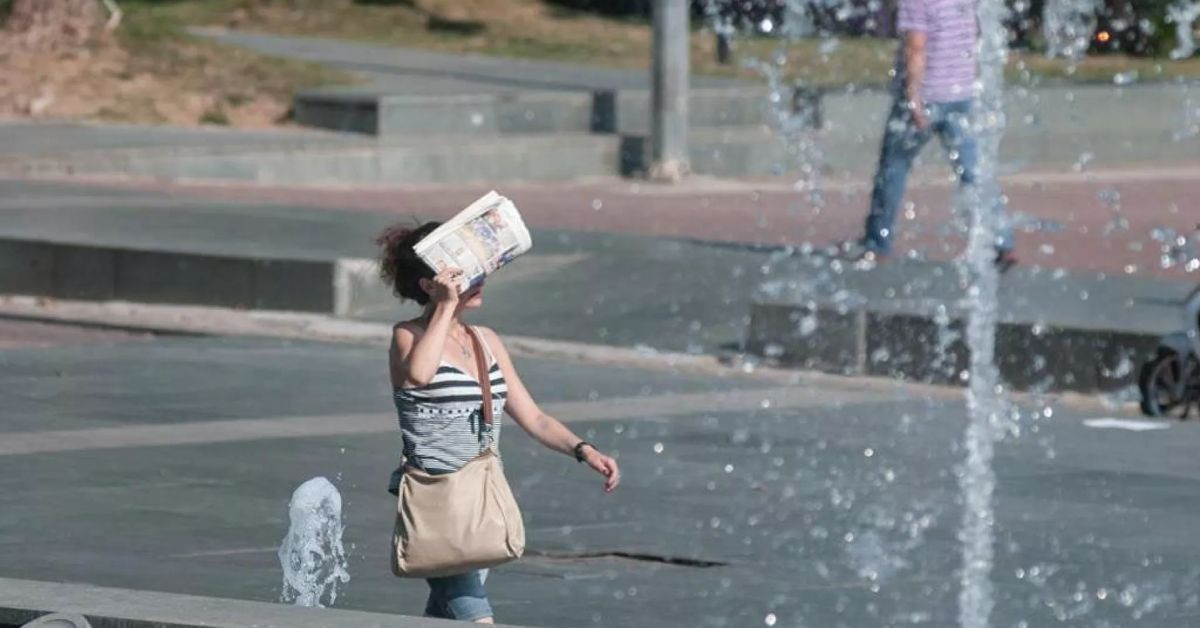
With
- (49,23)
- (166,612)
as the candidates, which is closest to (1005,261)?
(166,612)

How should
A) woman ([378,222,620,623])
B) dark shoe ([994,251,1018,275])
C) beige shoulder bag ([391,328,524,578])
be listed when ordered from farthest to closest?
dark shoe ([994,251,1018,275]) → woman ([378,222,620,623]) → beige shoulder bag ([391,328,524,578])

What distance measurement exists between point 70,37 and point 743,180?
5642mm

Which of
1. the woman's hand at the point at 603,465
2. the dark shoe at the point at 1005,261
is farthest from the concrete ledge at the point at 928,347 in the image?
the woman's hand at the point at 603,465

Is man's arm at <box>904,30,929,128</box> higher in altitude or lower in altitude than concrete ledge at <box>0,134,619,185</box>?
higher

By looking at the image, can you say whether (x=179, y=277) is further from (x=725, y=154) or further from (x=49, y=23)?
(x=49, y=23)

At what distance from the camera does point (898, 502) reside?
9.03 metres

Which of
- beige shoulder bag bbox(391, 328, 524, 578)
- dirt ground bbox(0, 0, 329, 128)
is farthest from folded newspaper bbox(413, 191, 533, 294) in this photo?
dirt ground bbox(0, 0, 329, 128)

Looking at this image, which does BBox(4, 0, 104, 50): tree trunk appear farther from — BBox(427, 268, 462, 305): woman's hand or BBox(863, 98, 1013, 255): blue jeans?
BBox(427, 268, 462, 305): woman's hand

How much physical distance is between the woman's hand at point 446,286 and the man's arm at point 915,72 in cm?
858

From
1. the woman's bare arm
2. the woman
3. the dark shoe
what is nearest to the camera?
the woman

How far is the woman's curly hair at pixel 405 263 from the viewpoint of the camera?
19.8 ft

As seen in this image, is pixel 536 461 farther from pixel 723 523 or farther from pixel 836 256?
pixel 836 256

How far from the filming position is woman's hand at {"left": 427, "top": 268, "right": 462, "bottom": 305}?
231 inches

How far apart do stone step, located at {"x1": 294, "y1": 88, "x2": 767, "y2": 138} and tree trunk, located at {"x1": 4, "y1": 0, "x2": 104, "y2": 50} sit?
6.59ft
